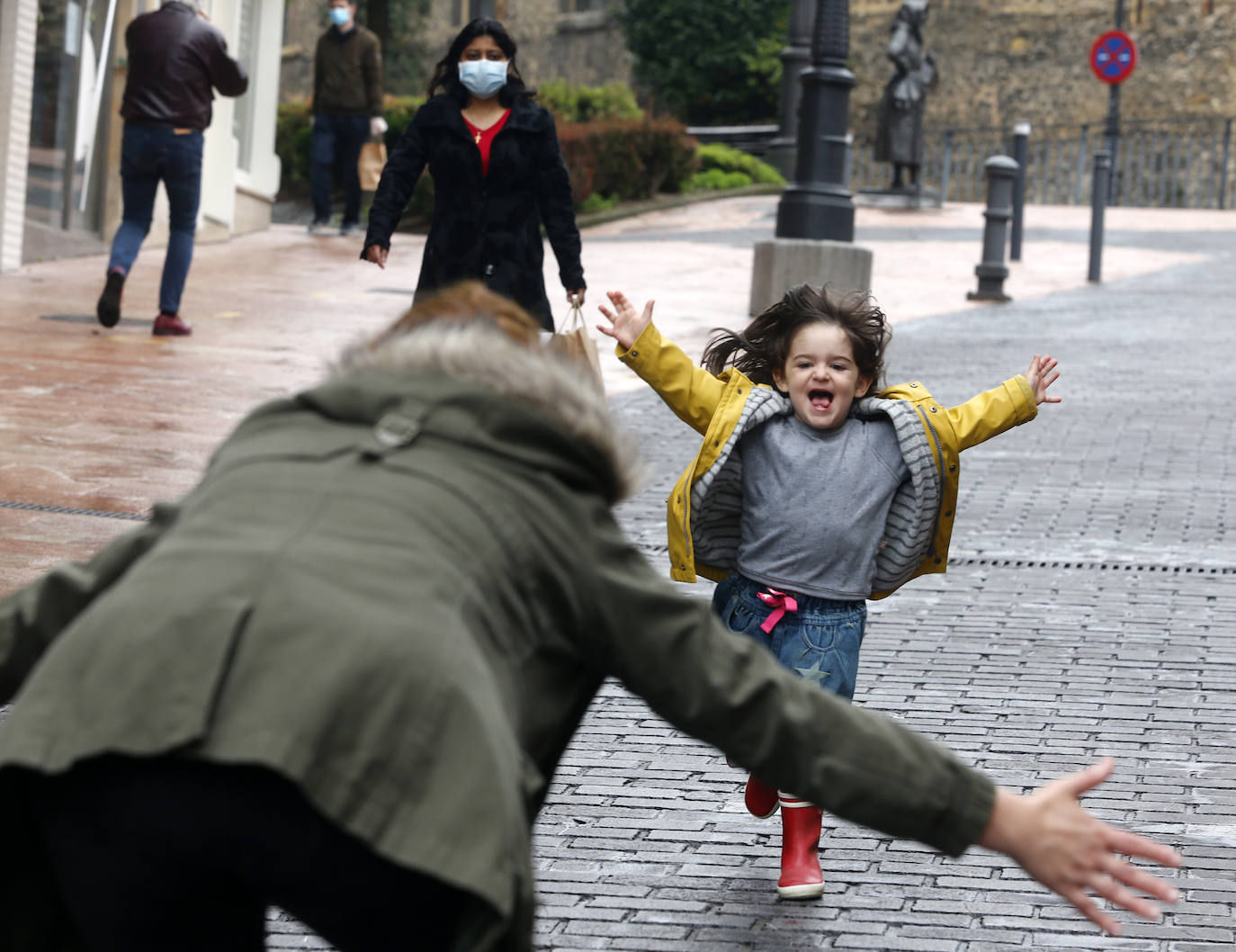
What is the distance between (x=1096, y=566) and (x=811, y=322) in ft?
9.81

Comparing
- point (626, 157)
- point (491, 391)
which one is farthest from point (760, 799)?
point (626, 157)

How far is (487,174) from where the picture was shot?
716 cm

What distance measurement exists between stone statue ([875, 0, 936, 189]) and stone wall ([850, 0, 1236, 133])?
44.1 ft

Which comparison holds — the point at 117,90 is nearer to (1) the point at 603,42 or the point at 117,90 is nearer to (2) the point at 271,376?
(2) the point at 271,376

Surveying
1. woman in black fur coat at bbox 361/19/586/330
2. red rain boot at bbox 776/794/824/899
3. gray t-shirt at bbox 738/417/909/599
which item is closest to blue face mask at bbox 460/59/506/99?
woman in black fur coat at bbox 361/19/586/330

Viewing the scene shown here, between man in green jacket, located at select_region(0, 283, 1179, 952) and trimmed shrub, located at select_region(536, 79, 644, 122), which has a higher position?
trimmed shrub, located at select_region(536, 79, 644, 122)

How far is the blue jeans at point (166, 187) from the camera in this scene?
10.2 metres

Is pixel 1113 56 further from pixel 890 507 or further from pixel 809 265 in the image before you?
pixel 890 507

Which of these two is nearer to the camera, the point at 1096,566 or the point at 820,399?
the point at 820,399

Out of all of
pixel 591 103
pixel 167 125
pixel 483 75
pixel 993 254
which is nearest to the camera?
pixel 483 75

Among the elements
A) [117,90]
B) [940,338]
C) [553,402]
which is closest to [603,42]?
[117,90]

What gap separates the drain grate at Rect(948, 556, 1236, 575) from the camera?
634 cm

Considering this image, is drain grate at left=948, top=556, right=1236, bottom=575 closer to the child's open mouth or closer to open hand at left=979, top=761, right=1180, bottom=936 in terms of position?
the child's open mouth

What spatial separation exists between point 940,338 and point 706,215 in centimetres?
1022
